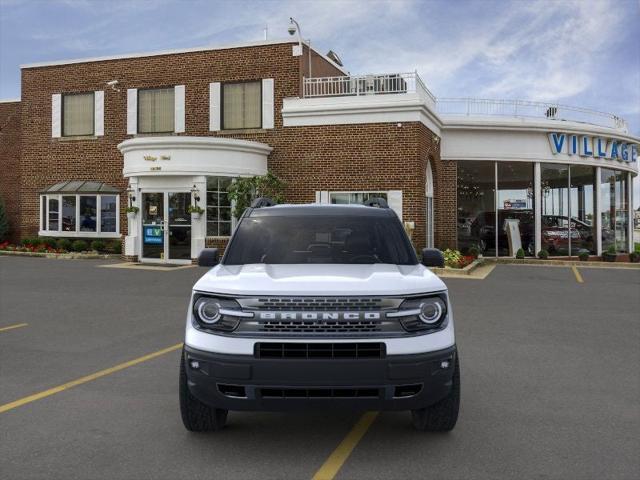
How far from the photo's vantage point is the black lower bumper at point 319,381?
3.74 m

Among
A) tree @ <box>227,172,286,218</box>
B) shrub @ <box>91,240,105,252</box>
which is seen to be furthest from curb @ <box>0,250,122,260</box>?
tree @ <box>227,172,286,218</box>

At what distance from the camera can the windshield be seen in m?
5.09

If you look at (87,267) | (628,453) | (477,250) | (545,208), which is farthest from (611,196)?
(628,453)

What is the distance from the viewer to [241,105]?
22469 mm

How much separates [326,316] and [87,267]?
16.5 metres

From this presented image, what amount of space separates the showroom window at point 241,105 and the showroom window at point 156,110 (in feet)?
7.62

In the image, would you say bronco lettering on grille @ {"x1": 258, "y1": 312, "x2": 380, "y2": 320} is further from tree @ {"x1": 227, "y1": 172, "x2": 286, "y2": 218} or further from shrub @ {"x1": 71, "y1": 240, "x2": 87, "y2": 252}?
shrub @ {"x1": 71, "y1": 240, "x2": 87, "y2": 252}

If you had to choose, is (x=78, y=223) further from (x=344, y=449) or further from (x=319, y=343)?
(x=319, y=343)

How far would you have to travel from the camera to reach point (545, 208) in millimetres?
23953

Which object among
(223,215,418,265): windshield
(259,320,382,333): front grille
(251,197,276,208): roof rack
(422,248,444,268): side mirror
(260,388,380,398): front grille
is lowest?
(260,388,380,398): front grille

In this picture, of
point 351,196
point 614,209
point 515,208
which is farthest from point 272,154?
point 614,209

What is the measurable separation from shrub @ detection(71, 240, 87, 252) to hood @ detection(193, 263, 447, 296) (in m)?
20.2

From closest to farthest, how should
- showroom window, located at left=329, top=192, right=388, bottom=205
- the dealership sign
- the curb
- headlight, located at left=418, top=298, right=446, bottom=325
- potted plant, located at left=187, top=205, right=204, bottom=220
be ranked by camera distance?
headlight, located at left=418, top=298, right=446, bottom=325, potted plant, located at left=187, top=205, right=204, bottom=220, showroom window, located at left=329, top=192, right=388, bottom=205, the curb, the dealership sign

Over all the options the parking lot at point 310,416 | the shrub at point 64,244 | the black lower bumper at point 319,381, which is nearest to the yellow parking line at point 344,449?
the parking lot at point 310,416
